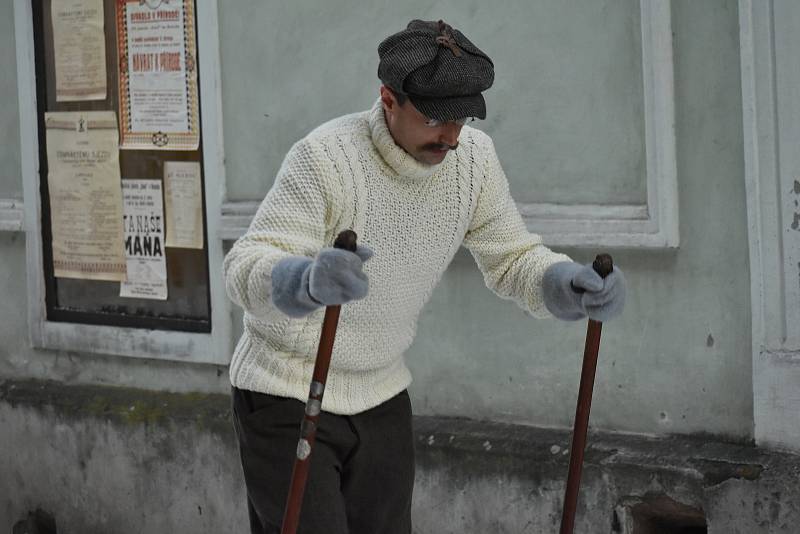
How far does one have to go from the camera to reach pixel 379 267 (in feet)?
12.3

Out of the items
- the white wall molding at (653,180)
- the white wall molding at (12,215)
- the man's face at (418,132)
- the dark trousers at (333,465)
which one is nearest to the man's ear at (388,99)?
the man's face at (418,132)

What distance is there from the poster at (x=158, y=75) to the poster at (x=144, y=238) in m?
0.20

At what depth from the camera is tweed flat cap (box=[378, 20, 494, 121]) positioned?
3543 mm

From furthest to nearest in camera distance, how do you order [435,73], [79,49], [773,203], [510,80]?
[79,49] < [510,80] < [773,203] < [435,73]

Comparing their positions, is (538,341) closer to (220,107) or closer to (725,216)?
(725,216)

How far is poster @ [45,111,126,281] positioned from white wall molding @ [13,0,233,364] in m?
0.09

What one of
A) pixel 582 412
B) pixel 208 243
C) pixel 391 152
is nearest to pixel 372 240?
pixel 391 152

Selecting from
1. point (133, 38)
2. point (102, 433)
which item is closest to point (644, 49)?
point (133, 38)

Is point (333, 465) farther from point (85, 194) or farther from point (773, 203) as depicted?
point (85, 194)

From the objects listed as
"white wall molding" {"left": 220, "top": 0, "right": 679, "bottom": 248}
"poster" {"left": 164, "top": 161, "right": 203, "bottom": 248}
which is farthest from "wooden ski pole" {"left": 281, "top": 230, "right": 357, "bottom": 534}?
"poster" {"left": 164, "top": 161, "right": 203, "bottom": 248}

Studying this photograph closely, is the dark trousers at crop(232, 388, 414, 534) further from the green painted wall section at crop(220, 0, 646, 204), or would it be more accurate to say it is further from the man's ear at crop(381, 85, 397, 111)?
the green painted wall section at crop(220, 0, 646, 204)

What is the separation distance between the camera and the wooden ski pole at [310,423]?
339 cm

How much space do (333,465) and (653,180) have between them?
5.61ft

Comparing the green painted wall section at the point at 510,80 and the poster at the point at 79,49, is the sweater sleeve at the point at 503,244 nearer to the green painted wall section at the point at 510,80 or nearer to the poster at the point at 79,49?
the green painted wall section at the point at 510,80
